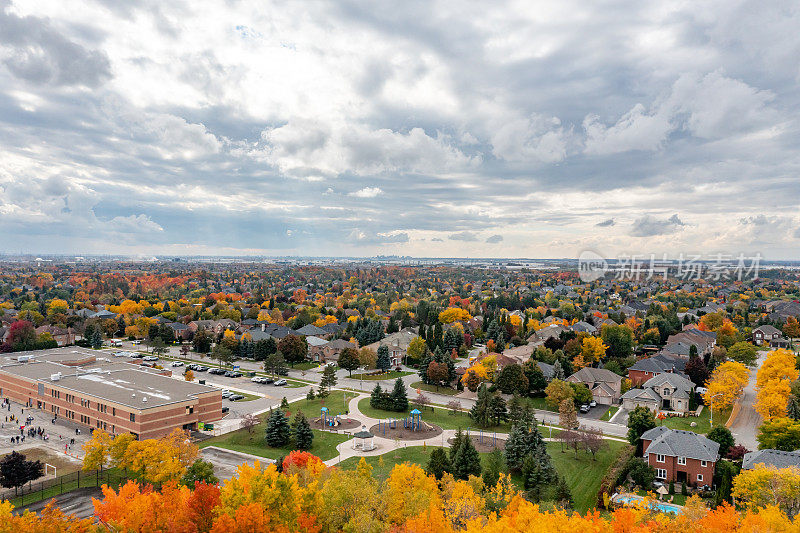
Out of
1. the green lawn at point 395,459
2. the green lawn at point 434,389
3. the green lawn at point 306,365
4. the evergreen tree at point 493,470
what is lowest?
the green lawn at point 306,365

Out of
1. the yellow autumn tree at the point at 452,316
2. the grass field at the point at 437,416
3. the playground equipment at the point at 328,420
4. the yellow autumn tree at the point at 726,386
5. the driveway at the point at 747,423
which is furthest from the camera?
the yellow autumn tree at the point at 452,316

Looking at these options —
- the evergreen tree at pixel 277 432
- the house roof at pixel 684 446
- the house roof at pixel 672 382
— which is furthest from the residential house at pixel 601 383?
the evergreen tree at pixel 277 432

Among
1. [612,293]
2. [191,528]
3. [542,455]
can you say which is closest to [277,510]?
[191,528]

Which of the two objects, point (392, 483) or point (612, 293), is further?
point (612, 293)

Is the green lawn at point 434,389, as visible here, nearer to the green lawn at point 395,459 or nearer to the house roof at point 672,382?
the green lawn at point 395,459

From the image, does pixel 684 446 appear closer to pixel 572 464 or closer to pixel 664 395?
pixel 572 464

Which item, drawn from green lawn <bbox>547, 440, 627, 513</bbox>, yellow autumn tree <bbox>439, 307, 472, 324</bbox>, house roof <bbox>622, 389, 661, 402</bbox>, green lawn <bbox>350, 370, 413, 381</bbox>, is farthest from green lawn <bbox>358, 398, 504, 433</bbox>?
yellow autumn tree <bbox>439, 307, 472, 324</bbox>

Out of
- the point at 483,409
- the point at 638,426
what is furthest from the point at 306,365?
the point at 638,426

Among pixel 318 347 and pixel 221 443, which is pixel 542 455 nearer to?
pixel 221 443
